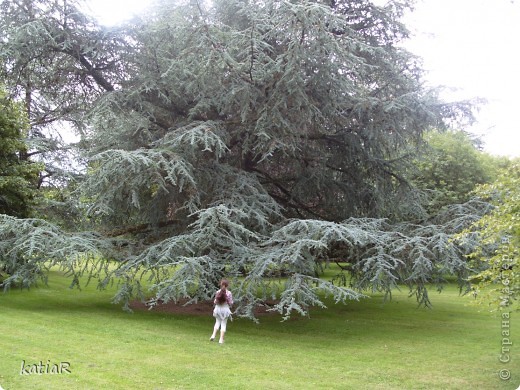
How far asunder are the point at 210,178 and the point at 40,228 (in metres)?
4.28

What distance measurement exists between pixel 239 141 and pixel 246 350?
6.78 meters

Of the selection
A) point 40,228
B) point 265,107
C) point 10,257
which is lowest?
point 10,257

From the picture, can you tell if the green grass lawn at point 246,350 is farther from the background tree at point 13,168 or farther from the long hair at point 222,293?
the background tree at point 13,168

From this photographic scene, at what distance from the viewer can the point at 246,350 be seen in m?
9.41


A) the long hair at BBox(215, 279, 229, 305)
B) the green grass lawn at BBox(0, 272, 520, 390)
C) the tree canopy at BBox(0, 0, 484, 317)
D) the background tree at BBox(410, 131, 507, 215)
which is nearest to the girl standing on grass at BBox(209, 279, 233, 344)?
the long hair at BBox(215, 279, 229, 305)

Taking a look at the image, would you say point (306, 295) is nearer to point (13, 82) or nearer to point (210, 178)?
point (210, 178)

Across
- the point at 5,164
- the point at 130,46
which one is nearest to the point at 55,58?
the point at 130,46

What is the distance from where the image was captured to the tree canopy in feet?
34.5

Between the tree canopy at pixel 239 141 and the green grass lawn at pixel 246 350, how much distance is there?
1028 mm

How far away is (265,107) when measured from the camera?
40.2ft

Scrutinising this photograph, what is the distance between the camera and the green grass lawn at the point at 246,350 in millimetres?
7348

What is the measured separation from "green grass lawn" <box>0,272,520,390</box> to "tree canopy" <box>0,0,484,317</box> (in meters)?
1.03

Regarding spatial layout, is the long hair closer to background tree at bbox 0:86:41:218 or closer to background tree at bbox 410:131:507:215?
background tree at bbox 0:86:41:218

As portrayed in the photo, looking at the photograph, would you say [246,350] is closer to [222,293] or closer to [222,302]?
[222,302]
